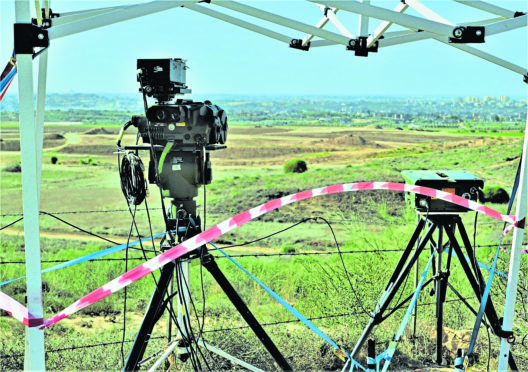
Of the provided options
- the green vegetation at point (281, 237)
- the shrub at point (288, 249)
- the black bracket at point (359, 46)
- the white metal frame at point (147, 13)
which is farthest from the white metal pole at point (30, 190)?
the shrub at point (288, 249)

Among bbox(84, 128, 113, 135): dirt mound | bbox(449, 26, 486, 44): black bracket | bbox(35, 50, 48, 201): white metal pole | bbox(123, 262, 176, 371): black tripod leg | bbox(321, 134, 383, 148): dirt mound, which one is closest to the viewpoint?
bbox(449, 26, 486, 44): black bracket

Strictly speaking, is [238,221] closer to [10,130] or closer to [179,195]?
[179,195]

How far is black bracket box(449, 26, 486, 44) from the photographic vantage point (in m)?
2.28

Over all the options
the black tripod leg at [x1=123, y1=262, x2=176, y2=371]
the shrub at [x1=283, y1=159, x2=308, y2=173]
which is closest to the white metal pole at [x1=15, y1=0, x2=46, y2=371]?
the black tripod leg at [x1=123, y1=262, x2=176, y2=371]

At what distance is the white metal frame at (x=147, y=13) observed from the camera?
192 cm

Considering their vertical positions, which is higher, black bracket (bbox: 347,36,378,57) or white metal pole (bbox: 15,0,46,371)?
black bracket (bbox: 347,36,378,57)

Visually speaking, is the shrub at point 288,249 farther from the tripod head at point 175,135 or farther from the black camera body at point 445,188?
the tripod head at point 175,135

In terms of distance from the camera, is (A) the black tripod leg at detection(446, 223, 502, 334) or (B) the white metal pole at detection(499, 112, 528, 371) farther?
(A) the black tripod leg at detection(446, 223, 502, 334)

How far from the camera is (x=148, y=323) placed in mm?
2584

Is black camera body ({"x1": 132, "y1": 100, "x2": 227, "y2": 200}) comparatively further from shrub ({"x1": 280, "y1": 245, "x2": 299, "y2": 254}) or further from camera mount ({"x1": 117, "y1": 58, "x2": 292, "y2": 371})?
shrub ({"x1": 280, "y1": 245, "x2": 299, "y2": 254})

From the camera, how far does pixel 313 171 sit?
24.7m

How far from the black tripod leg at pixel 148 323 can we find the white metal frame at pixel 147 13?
40 cm

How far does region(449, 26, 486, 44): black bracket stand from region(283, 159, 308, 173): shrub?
77.6 ft

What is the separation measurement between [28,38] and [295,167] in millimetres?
24555
